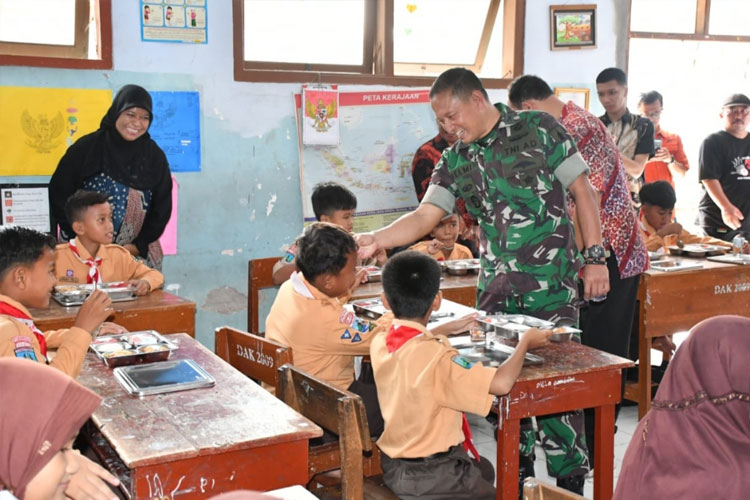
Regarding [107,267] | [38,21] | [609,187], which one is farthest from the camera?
[38,21]

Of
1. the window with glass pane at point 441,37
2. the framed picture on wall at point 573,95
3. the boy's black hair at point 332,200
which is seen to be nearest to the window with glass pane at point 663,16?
the framed picture on wall at point 573,95

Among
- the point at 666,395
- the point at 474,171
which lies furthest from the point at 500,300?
the point at 666,395

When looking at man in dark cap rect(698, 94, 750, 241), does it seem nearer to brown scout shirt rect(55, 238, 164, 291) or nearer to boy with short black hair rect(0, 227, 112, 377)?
brown scout shirt rect(55, 238, 164, 291)

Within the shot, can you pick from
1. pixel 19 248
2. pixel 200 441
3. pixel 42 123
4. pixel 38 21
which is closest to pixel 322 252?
pixel 19 248

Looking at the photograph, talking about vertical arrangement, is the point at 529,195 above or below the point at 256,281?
above

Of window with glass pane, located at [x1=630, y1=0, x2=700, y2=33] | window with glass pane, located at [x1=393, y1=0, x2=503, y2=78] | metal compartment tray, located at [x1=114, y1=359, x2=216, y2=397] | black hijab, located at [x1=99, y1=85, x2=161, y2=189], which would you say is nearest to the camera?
metal compartment tray, located at [x1=114, y1=359, x2=216, y2=397]

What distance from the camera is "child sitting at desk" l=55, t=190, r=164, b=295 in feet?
12.7

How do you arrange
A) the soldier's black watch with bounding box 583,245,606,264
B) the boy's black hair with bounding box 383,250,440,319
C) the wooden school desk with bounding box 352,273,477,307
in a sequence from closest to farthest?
the boy's black hair with bounding box 383,250,440,319 < the soldier's black watch with bounding box 583,245,606,264 < the wooden school desk with bounding box 352,273,477,307

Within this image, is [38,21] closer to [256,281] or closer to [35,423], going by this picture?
[256,281]

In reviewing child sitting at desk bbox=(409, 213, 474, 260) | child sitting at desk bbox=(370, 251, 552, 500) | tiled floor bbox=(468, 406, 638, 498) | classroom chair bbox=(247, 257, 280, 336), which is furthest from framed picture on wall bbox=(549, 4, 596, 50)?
child sitting at desk bbox=(370, 251, 552, 500)

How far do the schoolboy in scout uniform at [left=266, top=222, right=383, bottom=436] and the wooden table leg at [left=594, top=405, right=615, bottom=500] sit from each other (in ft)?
2.53

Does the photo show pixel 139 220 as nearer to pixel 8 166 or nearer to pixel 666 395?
pixel 8 166

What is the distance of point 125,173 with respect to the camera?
429cm

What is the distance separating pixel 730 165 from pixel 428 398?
4617mm
